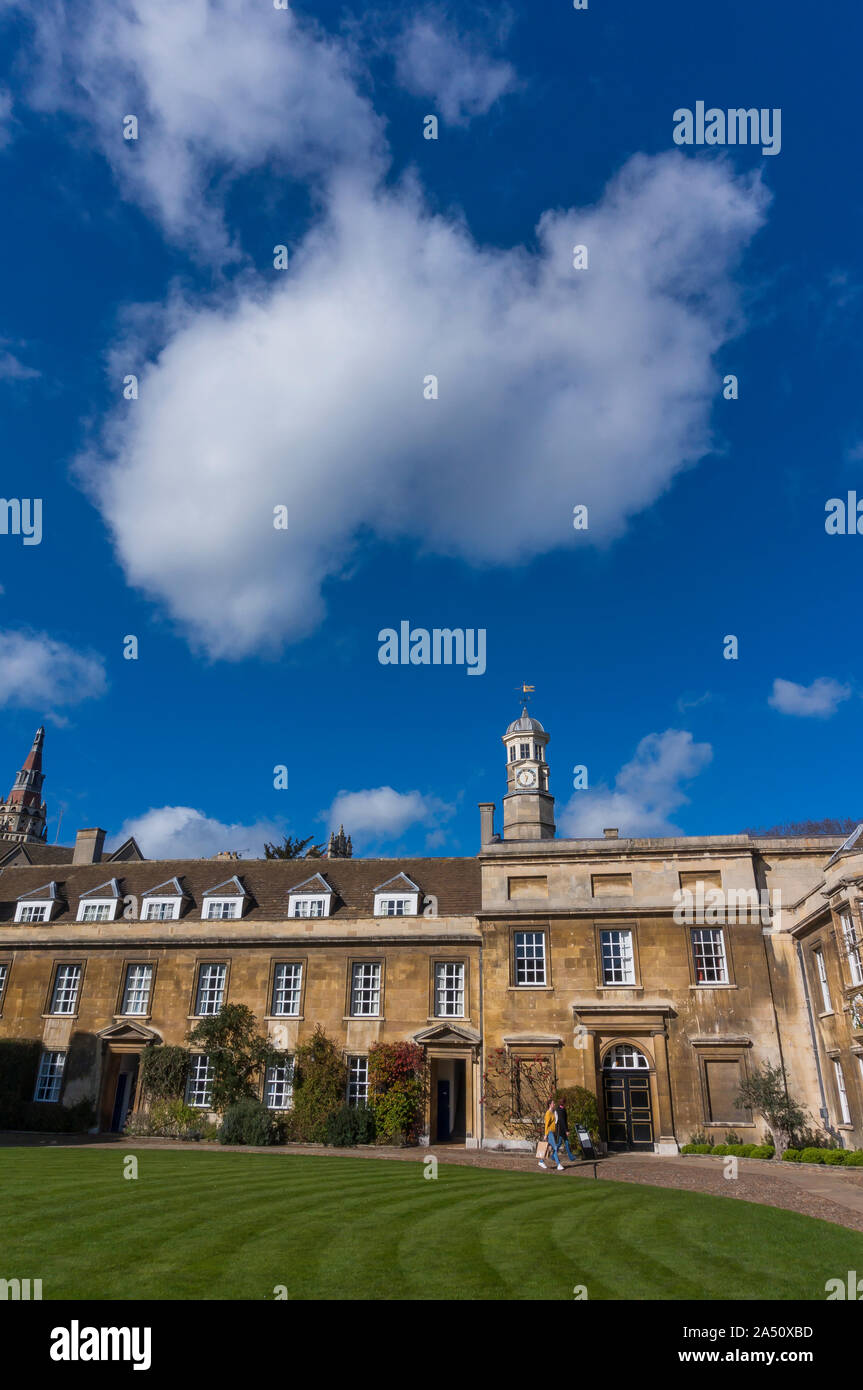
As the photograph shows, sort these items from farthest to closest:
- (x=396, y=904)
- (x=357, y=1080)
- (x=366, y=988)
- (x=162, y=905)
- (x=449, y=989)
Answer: (x=162, y=905) → (x=396, y=904) → (x=366, y=988) → (x=449, y=989) → (x=357, y=1080)

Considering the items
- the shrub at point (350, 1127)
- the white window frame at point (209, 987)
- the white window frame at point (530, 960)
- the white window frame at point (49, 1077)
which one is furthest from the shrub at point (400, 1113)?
the white window frame at point (49, 1077)

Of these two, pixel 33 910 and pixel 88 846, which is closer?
pixel 33 910

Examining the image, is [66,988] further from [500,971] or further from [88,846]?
[500,971]

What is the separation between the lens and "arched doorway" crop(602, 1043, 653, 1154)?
27.8 metres

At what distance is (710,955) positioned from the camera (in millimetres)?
29328

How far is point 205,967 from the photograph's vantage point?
33.8 metres

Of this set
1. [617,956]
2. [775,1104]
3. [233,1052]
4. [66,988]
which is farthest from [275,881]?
[775,1104]

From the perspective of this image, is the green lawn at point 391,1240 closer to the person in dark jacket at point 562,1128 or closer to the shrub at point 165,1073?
the person in dark jacket at point 562,1128

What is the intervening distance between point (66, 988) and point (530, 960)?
19.9 m

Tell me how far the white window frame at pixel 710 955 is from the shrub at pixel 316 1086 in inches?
534

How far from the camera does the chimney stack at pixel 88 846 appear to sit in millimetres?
42344
